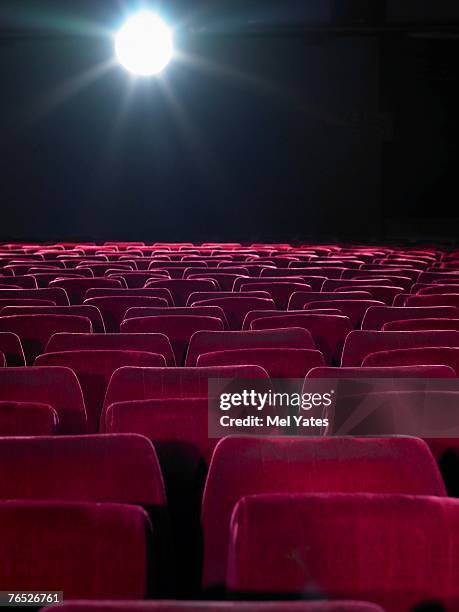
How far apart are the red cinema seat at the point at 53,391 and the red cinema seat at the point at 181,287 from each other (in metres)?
2.48

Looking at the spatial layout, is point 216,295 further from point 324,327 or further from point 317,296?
point 324,327

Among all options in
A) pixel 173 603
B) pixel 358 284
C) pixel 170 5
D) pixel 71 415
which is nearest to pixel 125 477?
pixel 173 603

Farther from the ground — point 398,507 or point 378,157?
point 378,157

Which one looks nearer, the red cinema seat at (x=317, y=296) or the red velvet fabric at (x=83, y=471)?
the red velvet fabric at (x=83, y=471)

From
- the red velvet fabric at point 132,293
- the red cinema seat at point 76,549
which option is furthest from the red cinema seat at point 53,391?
the red velvet fabric at point 132,293

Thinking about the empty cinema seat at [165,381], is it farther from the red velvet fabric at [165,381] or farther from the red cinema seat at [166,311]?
the red cinema seat at [166,311]

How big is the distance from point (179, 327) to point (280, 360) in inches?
32.0

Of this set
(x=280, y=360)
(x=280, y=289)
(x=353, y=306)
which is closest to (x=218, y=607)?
(x=280, y=360)

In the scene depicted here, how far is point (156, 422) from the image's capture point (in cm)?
175

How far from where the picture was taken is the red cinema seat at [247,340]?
274cm

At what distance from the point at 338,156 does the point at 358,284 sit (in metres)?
11.4

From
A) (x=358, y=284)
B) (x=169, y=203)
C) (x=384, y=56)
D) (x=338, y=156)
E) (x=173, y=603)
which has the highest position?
(x=384, y=56)

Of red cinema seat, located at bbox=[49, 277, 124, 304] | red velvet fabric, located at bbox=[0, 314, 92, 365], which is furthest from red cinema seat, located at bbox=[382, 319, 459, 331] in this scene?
red cinema seat, located at bbox=[49, 277, 124, 304]

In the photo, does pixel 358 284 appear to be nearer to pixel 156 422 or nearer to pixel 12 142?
pixel 156 422
